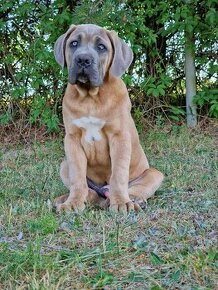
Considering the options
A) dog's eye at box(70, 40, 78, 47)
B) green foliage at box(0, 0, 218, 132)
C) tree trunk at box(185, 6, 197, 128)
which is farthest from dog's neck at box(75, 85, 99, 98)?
tree trunk at box(185, 6, 197, 128)

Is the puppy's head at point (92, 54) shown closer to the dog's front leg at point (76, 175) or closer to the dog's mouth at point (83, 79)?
the dog's mouth at point (83, 79)

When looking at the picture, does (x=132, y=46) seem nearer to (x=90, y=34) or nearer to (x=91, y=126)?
(x=90, y=34)

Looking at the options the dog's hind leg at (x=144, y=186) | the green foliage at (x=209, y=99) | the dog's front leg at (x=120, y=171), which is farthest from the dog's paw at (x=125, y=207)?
the green foliage at (x=209, y=99)

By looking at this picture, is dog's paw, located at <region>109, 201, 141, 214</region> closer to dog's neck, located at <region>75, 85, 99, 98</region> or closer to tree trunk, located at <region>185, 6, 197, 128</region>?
dog's neck, located at <region>75, 85, 99, 98</region>

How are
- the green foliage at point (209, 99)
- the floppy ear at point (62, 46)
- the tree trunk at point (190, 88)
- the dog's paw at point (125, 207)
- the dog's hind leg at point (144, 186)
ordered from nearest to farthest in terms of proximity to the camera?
the dog's paw at point (125, 207)
the dog's hind leg at point (144, 186)
the floppy ear at point (62, 46)
the green foliage at point (209, 99)
the tree trunk at point (190, 88)

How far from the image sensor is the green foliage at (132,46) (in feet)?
20.9

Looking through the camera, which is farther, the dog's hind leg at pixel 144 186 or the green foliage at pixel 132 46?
the green foliage at pixel 132 46

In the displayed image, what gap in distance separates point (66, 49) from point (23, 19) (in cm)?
320

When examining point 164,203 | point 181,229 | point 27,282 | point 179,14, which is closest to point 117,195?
point 164,203

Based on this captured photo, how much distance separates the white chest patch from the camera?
381cm

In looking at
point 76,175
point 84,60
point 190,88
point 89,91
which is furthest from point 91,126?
point 190,88

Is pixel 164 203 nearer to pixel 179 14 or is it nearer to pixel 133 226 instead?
pixel 133 226

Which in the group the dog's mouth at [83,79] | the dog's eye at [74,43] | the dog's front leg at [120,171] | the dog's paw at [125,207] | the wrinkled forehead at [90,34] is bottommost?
the dog's paw at [125,207]

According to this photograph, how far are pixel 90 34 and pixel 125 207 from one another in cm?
128
